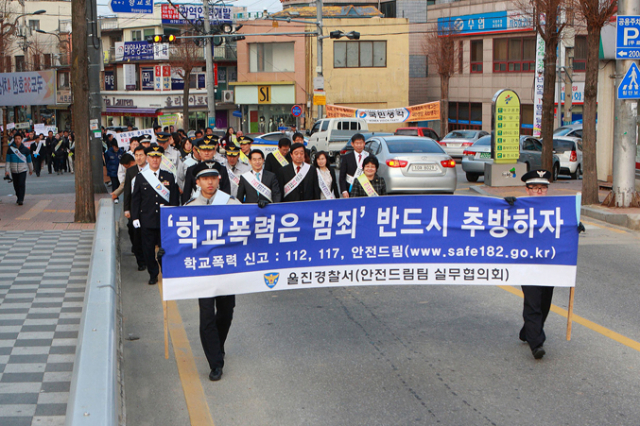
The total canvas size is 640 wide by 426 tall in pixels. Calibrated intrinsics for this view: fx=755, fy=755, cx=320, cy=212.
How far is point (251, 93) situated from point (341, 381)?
47.3m

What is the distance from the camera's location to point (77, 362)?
4.92m

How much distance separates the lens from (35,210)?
18.4 m

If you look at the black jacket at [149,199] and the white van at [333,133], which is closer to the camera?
the black jacket at [149,199]

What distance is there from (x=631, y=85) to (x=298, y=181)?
8.66 m

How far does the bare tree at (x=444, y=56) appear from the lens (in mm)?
47906

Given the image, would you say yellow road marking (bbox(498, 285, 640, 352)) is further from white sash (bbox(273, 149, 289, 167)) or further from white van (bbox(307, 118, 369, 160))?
white van (bbox(307, 118, 369, 160))

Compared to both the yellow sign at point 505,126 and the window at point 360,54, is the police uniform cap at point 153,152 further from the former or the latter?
the window at point 360,54

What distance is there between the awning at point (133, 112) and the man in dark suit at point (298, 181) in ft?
173

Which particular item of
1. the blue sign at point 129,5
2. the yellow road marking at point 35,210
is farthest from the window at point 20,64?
the blue sign at point 129,5

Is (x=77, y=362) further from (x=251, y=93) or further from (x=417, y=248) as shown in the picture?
(x=251, y=93)

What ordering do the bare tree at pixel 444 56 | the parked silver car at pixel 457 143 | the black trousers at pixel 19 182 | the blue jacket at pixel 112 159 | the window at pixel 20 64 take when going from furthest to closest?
1. the window at pixel 20 64
2. the bare tree at pixel 444 56
3. the parked silver car at pixel 457 143
4. the blue jacket at pixel 112 159
5. the black trousers at pixel 19 182

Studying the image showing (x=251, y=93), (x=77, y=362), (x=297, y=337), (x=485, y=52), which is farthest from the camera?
(x=251, y=93)

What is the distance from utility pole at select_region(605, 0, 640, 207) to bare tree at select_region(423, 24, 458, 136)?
3072 centimetres

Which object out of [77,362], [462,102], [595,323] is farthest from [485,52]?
[77,362]
